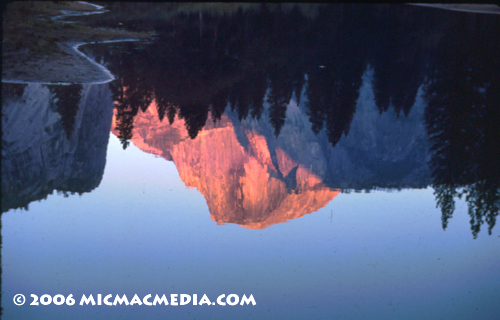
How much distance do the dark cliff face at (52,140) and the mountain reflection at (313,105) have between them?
723 mm

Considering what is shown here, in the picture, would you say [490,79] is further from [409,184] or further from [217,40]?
[217,40]

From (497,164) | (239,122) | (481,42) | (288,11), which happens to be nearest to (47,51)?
(239,122)

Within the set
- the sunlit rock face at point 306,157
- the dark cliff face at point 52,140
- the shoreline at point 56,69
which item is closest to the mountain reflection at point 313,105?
the sunlit rock face at point 306,157

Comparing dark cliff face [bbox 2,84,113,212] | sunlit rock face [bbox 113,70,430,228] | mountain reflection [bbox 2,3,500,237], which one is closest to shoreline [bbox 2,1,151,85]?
dark cliff face [bbox 2,84,113,212]

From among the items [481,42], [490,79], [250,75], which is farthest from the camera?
[481,42]

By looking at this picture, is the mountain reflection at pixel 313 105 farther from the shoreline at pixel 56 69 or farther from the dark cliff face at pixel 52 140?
the shoreline at pixel 56 69

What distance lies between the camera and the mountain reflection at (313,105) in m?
32.2

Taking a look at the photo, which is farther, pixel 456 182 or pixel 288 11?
pixel 288 11

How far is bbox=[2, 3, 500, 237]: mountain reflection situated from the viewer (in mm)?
32219

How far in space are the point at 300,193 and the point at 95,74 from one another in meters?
23.3

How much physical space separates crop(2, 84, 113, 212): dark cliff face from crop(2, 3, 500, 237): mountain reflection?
0.72m

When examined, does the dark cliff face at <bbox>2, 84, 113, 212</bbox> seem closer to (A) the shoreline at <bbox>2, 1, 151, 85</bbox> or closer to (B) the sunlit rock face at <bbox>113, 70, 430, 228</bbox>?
(A) the shoreline at <bbox>2, 1, 151, 85</bbox>

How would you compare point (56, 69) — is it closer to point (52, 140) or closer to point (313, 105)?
point (52, 140)

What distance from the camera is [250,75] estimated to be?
57.0 m
